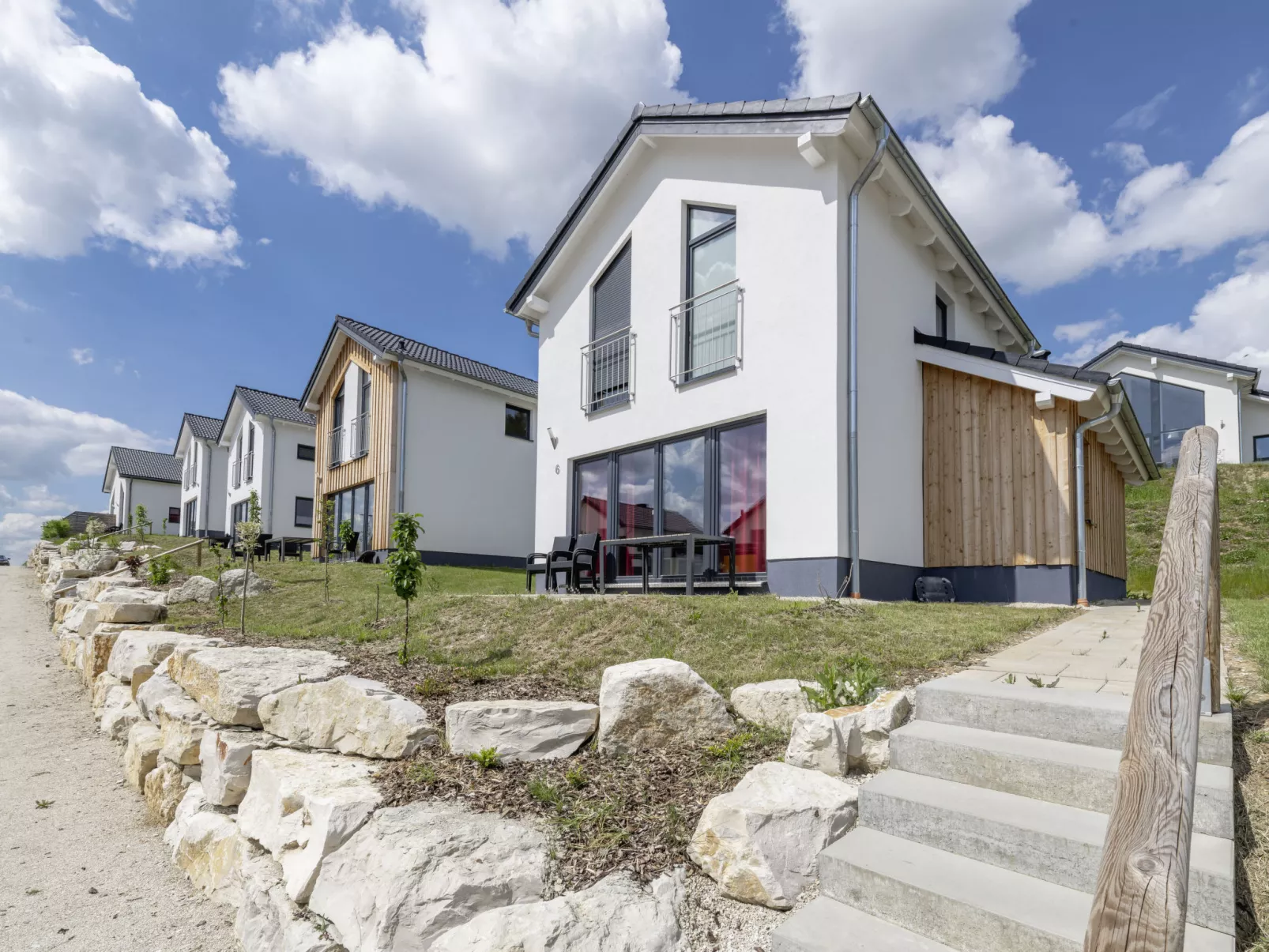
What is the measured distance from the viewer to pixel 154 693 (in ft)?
19.7

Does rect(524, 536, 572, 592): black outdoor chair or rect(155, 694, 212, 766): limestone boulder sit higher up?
rect(524, 536, 572, 592): black outdoor chair

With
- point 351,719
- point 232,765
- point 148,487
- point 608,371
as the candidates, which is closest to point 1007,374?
point 608,371

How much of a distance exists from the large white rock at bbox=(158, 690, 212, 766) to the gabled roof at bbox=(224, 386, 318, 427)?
62.7 ft

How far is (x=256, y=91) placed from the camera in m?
7.64

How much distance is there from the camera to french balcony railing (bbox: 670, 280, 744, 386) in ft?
29.4

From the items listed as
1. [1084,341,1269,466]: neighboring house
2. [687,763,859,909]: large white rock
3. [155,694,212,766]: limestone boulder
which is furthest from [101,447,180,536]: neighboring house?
[1084,341,1269,466]: neighboring house

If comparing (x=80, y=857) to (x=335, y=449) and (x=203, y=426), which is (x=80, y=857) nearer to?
(x=335, y=449)

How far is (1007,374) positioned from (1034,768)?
22.6 feet

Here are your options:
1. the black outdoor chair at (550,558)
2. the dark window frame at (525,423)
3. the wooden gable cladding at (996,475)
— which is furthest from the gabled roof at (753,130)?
the dark window frame at (525,423)

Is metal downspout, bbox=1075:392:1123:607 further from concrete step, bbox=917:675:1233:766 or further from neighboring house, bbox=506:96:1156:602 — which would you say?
concrete step, bbox=917:675:1233:766

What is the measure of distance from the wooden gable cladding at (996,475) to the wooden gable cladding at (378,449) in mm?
11206

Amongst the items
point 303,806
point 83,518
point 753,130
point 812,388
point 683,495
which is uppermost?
point 753,130

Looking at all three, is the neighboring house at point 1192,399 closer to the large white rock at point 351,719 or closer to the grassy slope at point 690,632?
the grassy slope at point 690,632

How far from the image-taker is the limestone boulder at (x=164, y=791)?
16.4 ft
